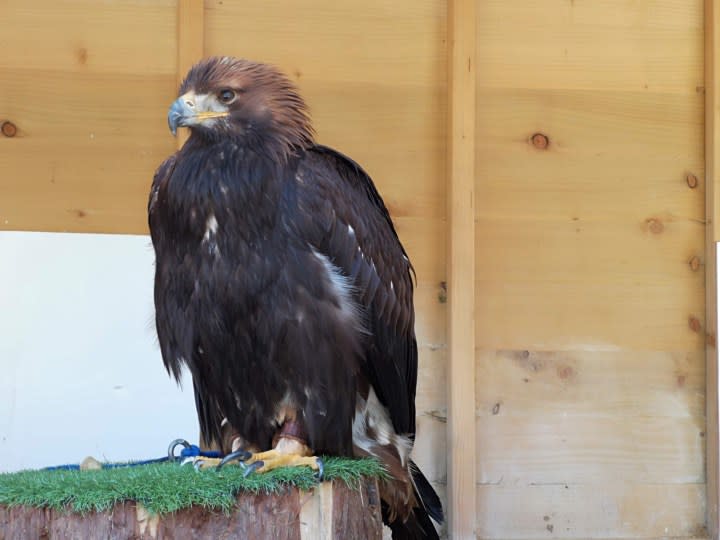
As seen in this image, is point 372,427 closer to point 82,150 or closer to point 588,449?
point 588,449

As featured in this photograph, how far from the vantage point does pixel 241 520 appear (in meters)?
2.47

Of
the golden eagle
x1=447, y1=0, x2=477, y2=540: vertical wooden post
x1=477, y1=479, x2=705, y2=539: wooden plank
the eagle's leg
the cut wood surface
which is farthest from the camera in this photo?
x1=477, y1=479, x2=705, y2=539: wooden plank

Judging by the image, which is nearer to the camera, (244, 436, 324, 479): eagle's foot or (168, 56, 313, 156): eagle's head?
(244, 436, 324, 479): eagle's foot

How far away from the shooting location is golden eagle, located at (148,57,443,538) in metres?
2.96

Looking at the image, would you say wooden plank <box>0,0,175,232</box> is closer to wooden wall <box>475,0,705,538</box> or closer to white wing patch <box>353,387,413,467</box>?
white wing patch <box>353,387,413,467</box>

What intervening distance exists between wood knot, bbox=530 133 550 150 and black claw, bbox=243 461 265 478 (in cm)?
197

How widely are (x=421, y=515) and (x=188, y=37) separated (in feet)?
6.58

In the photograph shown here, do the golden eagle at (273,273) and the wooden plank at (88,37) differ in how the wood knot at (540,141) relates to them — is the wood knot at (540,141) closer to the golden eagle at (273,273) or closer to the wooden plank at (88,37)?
the golden eagle at (273,273)

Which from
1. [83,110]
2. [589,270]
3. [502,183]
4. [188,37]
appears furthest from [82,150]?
[589,270]

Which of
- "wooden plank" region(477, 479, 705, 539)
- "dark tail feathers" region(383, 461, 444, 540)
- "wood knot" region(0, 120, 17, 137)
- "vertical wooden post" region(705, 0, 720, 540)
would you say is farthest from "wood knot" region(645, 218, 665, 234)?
"wood knot" region(0, 120, 17, 137)

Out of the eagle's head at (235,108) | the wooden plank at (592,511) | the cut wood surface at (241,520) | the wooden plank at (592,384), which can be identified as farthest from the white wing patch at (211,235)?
the wooden plank at (592,511)

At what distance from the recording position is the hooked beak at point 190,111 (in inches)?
Answer: 117

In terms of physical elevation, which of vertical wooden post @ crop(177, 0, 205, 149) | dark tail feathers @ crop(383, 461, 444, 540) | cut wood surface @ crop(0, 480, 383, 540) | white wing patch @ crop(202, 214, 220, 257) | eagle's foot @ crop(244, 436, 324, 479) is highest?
vertical wooden post @ crop(177, 0, 205, 149)

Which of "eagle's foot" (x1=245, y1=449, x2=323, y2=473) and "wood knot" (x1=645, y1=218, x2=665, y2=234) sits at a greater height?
"wood knot" (x1=645, y1=218, x2=665, y2=234)
